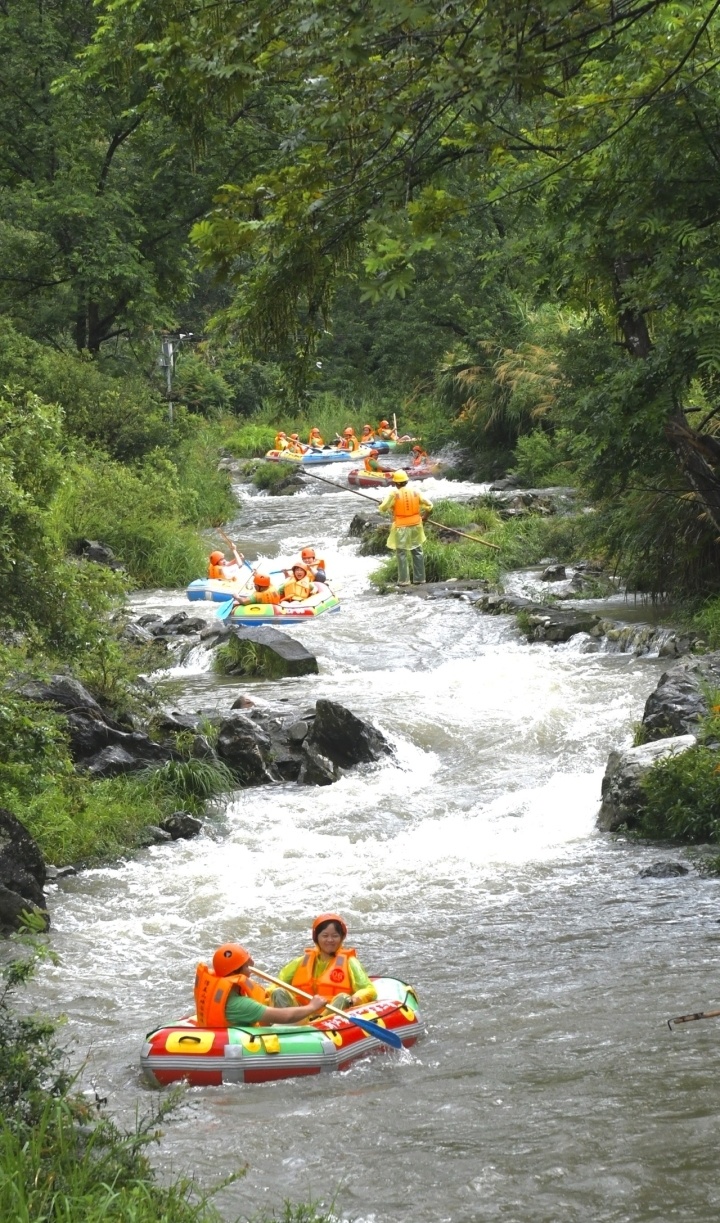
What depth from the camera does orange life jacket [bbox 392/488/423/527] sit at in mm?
18922

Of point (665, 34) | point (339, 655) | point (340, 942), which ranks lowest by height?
point (339, 655)

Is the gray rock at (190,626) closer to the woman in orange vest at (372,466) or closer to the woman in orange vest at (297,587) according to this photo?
the woman in orange vest at (297,587)

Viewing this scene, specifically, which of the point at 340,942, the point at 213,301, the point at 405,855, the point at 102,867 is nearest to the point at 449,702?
the point at 405,855

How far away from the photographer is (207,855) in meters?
10.1

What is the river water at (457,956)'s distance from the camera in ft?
17.8

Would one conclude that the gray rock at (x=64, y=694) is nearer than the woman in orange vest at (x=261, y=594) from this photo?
Yes

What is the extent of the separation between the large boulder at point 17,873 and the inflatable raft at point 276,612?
8.39m

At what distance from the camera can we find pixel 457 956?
317 inches

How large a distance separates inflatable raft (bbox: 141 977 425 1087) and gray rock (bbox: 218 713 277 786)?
4920mm

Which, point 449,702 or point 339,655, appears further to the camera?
point 339,655

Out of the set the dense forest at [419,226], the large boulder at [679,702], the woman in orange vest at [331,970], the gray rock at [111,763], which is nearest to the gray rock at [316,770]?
the dense forest at [419,226]

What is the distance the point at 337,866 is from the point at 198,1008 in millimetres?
2958

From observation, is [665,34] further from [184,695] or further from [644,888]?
[184,695]

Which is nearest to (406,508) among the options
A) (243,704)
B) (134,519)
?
(134,519)
